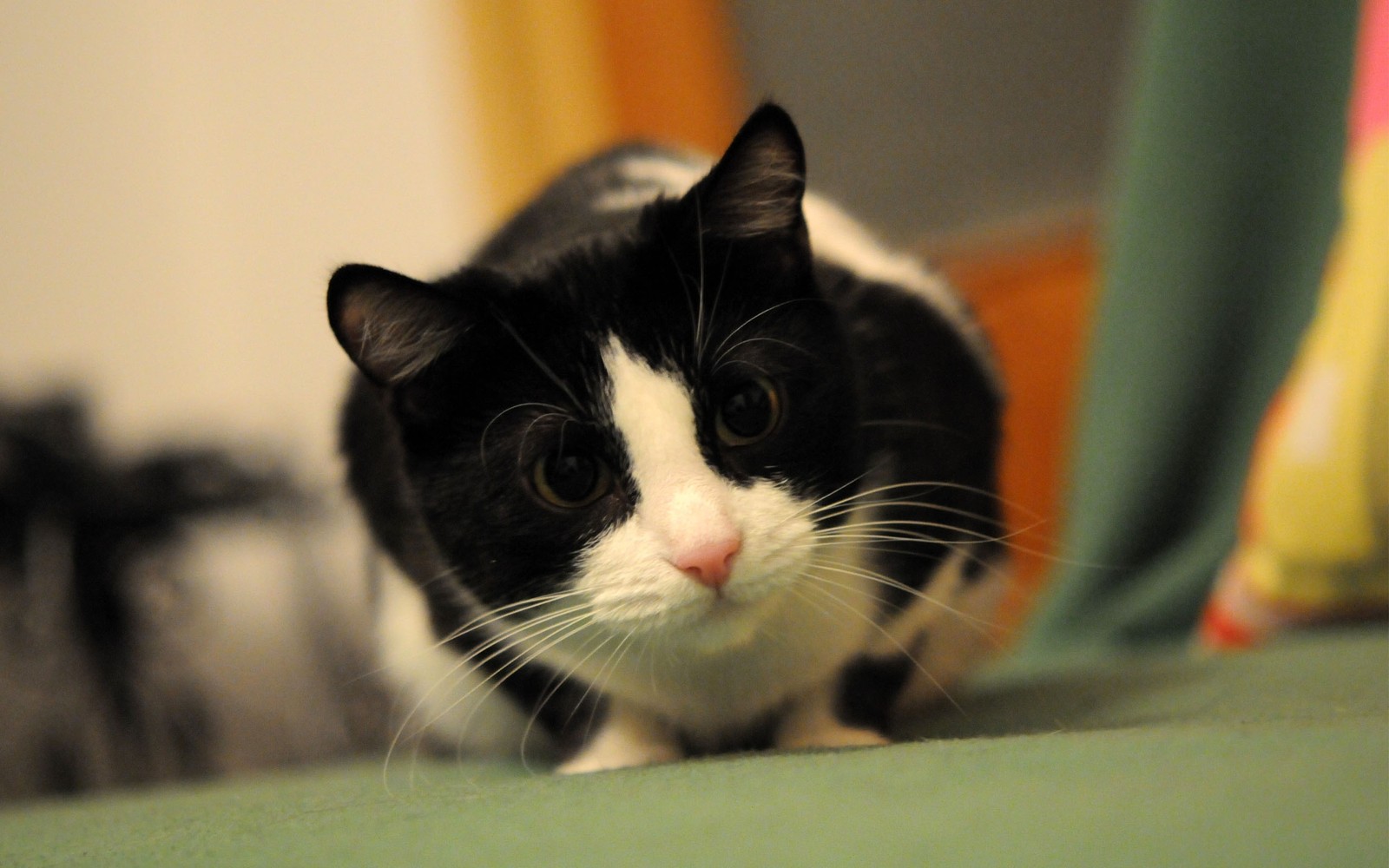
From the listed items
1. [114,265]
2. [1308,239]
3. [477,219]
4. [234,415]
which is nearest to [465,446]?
[1308,239]

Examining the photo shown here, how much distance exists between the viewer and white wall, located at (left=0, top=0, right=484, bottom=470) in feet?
7.47

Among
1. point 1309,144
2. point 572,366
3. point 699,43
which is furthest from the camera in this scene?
point 699,43

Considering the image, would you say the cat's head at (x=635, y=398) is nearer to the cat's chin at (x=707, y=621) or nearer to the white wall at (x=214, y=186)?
the cat's chin at (x=707, y=621)

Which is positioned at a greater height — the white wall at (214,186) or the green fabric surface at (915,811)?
the white wall at (214,186)

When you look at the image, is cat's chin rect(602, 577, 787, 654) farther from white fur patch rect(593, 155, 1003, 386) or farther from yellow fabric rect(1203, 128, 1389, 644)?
yellow fabric rect(1203, 128, 1389, 644)

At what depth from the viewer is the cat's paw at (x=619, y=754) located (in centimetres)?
84

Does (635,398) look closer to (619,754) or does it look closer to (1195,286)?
(619,754)

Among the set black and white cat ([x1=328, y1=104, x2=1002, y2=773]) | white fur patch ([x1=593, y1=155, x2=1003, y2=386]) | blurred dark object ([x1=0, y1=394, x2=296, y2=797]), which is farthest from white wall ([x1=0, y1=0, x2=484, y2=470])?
black and white cat ([x1=328, y1=104, x2=1002, y2=773])

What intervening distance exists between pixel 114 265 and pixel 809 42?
1.54 m

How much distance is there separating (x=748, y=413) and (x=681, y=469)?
7 cm

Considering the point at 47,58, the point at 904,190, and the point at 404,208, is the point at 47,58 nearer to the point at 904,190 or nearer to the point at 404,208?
the point at 404,208

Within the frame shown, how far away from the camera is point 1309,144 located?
1451 mm

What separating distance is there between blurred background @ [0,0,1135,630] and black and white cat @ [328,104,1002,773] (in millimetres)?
1042

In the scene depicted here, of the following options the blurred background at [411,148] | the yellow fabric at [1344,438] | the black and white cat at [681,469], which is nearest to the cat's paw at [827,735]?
the black and white cat at [681,469]
